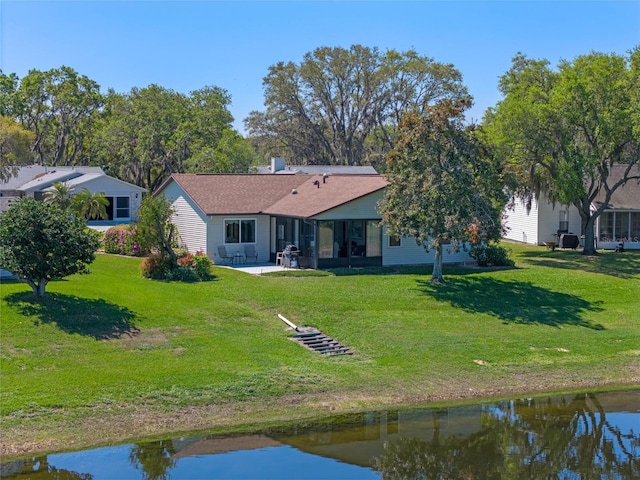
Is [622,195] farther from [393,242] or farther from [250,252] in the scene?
[250,252]

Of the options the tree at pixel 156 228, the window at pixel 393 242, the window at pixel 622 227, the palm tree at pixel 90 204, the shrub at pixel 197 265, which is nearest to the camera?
the tree at pixel 156 228

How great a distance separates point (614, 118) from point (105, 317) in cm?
2524

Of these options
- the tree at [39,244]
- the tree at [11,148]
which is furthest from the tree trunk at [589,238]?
the tree at [11,148]

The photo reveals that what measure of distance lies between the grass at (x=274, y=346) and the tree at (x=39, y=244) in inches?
39.9

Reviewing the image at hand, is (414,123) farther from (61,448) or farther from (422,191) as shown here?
(61,448)

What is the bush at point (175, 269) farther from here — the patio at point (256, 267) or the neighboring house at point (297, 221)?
the neighboring house at point (297, 221)

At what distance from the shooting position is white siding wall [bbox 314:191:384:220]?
32281mm

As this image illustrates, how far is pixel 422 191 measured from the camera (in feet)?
94.3

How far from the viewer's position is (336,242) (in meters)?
32.7

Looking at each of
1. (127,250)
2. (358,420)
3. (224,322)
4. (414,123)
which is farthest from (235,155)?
(358,420)

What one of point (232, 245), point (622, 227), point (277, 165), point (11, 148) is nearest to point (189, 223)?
point (232, 245)

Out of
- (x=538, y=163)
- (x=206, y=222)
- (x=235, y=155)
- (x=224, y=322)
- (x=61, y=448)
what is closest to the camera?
(x=61, y=448)

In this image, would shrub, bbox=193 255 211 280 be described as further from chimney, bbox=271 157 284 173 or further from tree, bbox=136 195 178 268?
chimney, bbox=271 157 284 173

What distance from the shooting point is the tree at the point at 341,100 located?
67.7m
